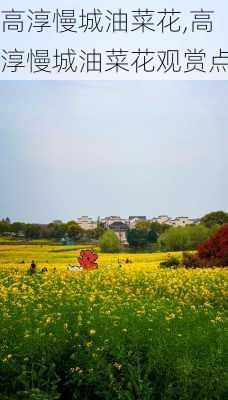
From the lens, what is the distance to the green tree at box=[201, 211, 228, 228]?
10.6 meters

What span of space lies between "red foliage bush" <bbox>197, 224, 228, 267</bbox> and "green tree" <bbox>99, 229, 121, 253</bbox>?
1.71 meters

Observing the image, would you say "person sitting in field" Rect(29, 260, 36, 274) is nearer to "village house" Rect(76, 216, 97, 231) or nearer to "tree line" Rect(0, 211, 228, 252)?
"tree line" Rect(0, 211, 228, 252)

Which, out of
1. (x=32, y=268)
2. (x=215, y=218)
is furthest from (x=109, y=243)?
(x=215, y=218)

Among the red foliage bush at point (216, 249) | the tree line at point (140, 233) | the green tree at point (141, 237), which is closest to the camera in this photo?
the tree line at point (140, 233)

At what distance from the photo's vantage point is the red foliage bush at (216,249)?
11234 mm

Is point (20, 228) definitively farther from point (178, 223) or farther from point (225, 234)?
point (225, 234)

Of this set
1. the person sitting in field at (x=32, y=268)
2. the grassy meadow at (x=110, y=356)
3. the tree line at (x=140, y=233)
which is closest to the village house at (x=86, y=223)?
the tree line at (x=140, y=233)

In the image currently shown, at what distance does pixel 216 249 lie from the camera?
37.3 ft

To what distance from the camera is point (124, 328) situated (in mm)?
4223

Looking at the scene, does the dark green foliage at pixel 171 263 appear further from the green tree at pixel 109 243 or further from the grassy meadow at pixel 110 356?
the grassy meadow at pixel 110 356

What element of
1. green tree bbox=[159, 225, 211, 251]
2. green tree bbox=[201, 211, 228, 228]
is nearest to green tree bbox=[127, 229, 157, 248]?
green tree bbox=[159, 225, 211, 251]

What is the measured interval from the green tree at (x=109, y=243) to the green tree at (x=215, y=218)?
1375mm

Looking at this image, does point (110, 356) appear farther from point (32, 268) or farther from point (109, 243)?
point (109, 243)

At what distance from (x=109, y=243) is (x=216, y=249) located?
202cm
